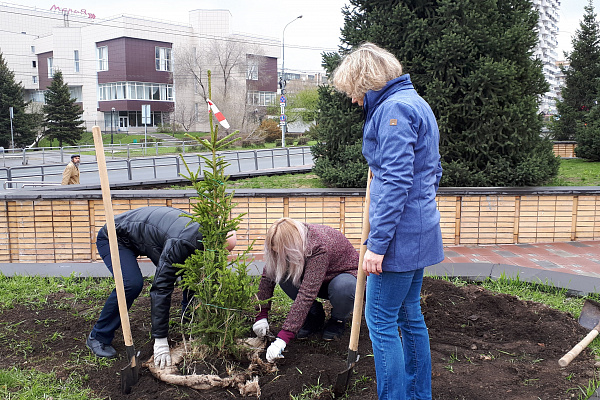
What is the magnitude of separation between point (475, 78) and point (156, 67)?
151 ft

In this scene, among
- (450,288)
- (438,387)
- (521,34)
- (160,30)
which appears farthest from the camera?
(160,30)

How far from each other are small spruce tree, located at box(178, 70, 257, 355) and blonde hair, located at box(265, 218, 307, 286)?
0.23 metres

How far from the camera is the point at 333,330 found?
358 cm

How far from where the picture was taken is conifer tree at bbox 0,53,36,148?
33438mm

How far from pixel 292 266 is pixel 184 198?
304 cm

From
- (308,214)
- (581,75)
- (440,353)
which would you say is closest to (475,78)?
(308,214)

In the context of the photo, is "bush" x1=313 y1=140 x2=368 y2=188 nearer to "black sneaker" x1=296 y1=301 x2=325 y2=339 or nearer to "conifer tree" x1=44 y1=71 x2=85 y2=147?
"black sneaker" x1=296 y1=301 x2=325 y2=339

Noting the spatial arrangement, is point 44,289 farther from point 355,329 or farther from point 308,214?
point 355,329

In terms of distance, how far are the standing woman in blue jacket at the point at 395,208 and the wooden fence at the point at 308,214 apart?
3.33 m

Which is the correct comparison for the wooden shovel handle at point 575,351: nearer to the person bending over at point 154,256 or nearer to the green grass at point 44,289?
the person bending over at point 154,256

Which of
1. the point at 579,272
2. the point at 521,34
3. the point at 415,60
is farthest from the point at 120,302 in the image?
the point at 521,34

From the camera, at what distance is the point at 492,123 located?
653 cm

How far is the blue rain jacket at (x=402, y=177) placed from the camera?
2.26m

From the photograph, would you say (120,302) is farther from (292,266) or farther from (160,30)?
(160,30)
